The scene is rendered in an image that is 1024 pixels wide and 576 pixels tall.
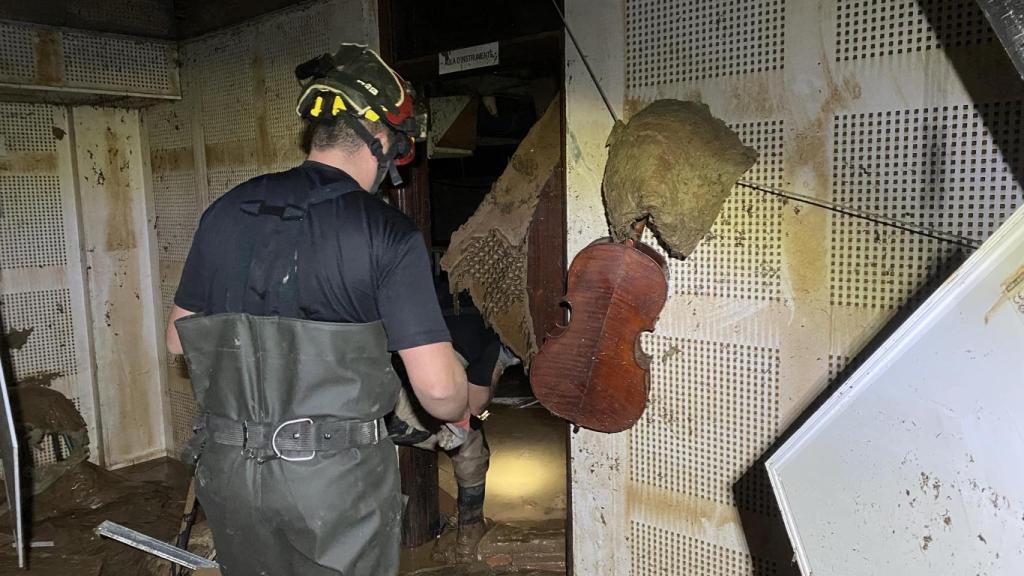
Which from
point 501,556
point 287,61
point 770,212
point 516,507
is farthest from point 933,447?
point 287,61

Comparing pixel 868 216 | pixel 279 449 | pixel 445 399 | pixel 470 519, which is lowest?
pixel 470 519

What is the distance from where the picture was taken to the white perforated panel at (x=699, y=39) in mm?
2236

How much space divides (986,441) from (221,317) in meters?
1.73

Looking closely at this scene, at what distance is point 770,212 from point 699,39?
1.99 feet

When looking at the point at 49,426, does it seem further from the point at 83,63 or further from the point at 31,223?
the point at 83,63

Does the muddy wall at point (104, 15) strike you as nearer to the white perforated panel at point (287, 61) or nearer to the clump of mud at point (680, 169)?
the white perforated panel at point (287, 61)

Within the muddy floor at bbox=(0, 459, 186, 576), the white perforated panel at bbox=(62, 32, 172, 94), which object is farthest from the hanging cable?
the muddy floor at bbox=(0, 459, 186, 576)

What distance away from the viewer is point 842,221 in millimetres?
2158

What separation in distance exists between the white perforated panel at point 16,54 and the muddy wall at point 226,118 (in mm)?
748

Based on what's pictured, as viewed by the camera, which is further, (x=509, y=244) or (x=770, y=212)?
(x=509, y=244)

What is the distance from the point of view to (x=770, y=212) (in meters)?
2.29

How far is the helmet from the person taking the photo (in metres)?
2.01

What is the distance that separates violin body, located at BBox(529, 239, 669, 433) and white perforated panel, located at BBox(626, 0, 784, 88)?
595 mm

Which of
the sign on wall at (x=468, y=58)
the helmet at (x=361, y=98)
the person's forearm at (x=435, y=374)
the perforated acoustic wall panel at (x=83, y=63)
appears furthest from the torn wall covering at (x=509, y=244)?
the perforated acoustic wall panel at (x=83, y=63)
